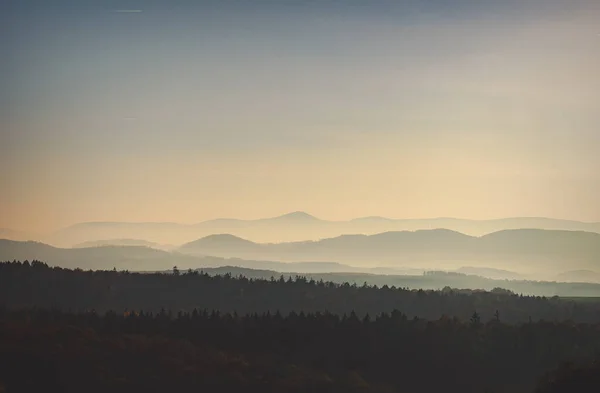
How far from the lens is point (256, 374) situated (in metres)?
196

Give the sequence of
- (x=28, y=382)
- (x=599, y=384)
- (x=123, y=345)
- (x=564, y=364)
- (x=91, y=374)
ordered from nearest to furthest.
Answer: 1. (x=599, y=384)
2. (x=564, y=364)
3. (x=28, y=382)
4. (x=91, y=374)
5. (x=123, y=345)

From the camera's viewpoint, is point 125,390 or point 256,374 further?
point 256,374

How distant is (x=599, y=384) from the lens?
9519cm

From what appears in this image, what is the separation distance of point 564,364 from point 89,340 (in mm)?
114488

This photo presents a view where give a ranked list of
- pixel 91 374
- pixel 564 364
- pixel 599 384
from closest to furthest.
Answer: pixel 599 384
pixel 564 364
pixel 91 374

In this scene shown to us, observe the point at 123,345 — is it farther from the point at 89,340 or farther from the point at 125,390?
the point at 125,390

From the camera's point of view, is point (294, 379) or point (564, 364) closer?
point (564, 364)

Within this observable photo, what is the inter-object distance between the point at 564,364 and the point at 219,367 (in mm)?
95817

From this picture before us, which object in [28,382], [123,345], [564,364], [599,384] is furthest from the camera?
[123,345]

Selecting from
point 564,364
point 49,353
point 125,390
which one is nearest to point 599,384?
point 564,364

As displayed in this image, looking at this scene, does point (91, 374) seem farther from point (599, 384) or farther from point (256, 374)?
point (599, 384)

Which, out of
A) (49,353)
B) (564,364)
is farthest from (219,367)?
(564,364)

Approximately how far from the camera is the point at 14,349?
606 ft

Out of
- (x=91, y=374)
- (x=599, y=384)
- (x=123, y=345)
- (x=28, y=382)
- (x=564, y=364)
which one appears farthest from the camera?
(x=123, y=345)
